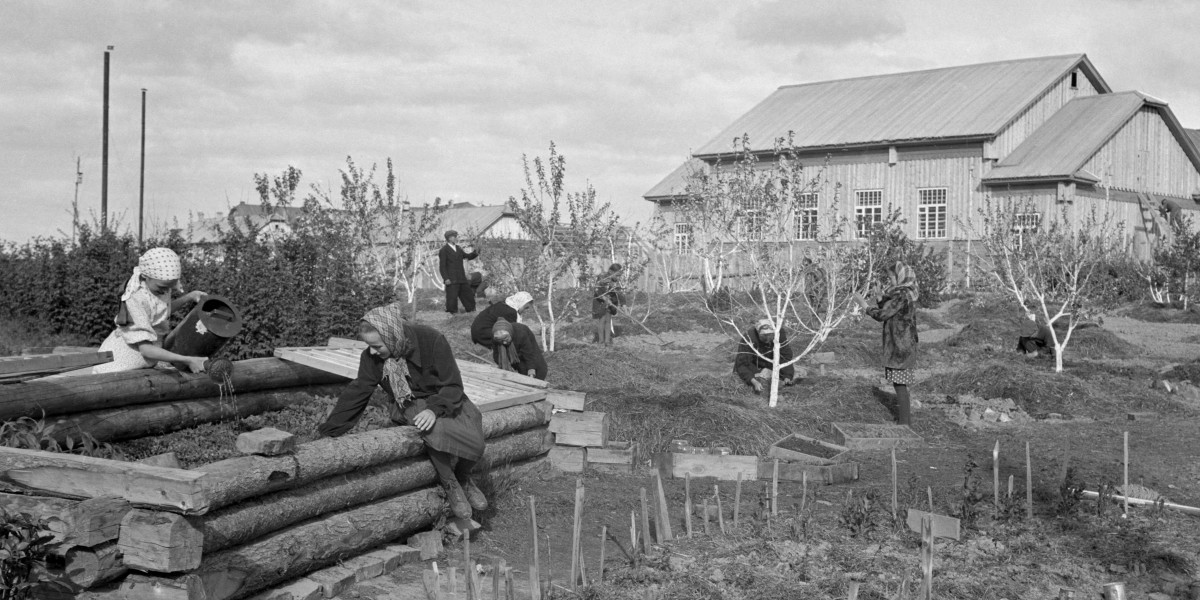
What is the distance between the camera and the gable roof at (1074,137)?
104 feet

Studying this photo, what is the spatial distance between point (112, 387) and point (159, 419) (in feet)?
1.44

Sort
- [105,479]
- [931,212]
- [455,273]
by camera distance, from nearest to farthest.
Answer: [105,479] < [455,273] < [931,212]

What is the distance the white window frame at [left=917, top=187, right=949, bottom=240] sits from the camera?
3359 cm

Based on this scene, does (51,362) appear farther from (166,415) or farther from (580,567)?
(580,567)

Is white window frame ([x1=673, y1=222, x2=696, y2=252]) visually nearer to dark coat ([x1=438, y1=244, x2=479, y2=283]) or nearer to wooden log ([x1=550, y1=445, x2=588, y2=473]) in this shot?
dark coat ([x1=438, y1=244, x2=479, y2=283])

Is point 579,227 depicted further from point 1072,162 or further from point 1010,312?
point 1072,162

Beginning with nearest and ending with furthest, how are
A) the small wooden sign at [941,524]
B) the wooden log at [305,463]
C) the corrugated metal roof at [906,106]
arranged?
the wooden log at [305,463] < the small wooden sign at [941,524] < the corrugated metal roof at [906,106]

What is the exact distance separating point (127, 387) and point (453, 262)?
13825 millimetres

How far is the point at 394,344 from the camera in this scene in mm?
6422

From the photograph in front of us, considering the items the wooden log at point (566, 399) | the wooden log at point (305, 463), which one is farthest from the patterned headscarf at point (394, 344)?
the wooden log at point (566, 399)

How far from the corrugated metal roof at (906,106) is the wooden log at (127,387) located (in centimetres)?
2622

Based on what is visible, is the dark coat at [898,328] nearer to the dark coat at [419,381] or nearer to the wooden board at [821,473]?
the wooden board at [821,473]

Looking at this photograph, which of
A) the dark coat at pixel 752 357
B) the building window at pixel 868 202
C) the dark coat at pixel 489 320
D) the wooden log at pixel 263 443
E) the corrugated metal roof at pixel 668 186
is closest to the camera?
the wooden log at pixel 263 443

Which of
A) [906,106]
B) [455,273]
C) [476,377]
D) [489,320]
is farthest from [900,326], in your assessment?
[906,106]
